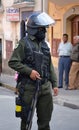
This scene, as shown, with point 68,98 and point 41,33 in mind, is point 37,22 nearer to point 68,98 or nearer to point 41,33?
point 41,33

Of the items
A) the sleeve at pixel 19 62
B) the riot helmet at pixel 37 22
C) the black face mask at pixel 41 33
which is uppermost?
the riot helmet at pixel 37 22

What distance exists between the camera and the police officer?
6.55 meters

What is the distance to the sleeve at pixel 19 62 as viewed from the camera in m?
6.49

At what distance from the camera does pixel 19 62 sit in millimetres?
6574

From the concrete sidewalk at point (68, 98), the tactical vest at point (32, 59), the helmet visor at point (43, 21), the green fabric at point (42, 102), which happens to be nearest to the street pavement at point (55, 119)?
the concrete sidewalk at point (68, 98)

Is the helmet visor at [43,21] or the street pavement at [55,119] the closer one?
the helmet visor at [43,21]

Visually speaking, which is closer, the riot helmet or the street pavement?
the riot helmet

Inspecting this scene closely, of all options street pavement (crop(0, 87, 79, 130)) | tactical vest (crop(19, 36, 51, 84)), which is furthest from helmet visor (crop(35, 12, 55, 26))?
street pavement (crop(0, 87, 79, 130))

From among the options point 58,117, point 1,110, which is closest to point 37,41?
point 58,117

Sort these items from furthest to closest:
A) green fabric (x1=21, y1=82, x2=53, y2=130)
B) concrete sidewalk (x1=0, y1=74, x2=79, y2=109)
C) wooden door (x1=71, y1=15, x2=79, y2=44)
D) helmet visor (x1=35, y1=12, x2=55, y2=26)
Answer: wooden door (x1=71, y1=15, x2=79, y2=44)
concrete sidewalk (x1=0, y1=74, x2=79, y2=109)
green fabric (x1=21, y1=82, x2=53, y2=130)
helmet visor (x1=35, y1=12, x2=55, y2=26)

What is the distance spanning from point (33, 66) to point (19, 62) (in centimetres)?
19

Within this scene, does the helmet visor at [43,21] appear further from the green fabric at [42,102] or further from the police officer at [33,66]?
the green fabric at [42,102]

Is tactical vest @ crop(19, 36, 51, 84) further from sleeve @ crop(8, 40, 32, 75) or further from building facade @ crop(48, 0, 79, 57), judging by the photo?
building facade @ crop(48, 0, 79, 57)

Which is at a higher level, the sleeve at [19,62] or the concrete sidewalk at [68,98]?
the sleeve at [19,62]
